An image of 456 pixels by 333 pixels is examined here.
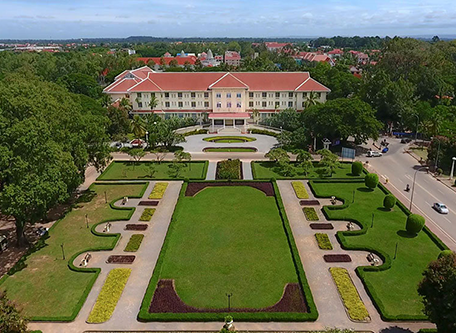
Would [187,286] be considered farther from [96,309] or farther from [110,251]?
[110,251]

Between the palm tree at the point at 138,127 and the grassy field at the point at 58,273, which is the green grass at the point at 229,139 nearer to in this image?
the palm tree at the point at 138,127

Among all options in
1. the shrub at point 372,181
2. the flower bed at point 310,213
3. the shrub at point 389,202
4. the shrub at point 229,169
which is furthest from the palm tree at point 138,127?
the shrub at point 389,202

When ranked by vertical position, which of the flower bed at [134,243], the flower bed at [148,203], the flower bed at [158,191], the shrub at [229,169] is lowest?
the flower bed at [134,243]

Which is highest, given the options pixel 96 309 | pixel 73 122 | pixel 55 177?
→ pixel 73 122

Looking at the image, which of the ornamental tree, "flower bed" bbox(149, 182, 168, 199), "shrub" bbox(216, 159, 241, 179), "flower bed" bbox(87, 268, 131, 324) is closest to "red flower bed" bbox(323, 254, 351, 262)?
the ornamental tree

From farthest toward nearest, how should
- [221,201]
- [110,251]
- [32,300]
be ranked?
[221,201] < [110,251] < [32,300]

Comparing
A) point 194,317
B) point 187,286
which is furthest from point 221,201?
point 194,317
